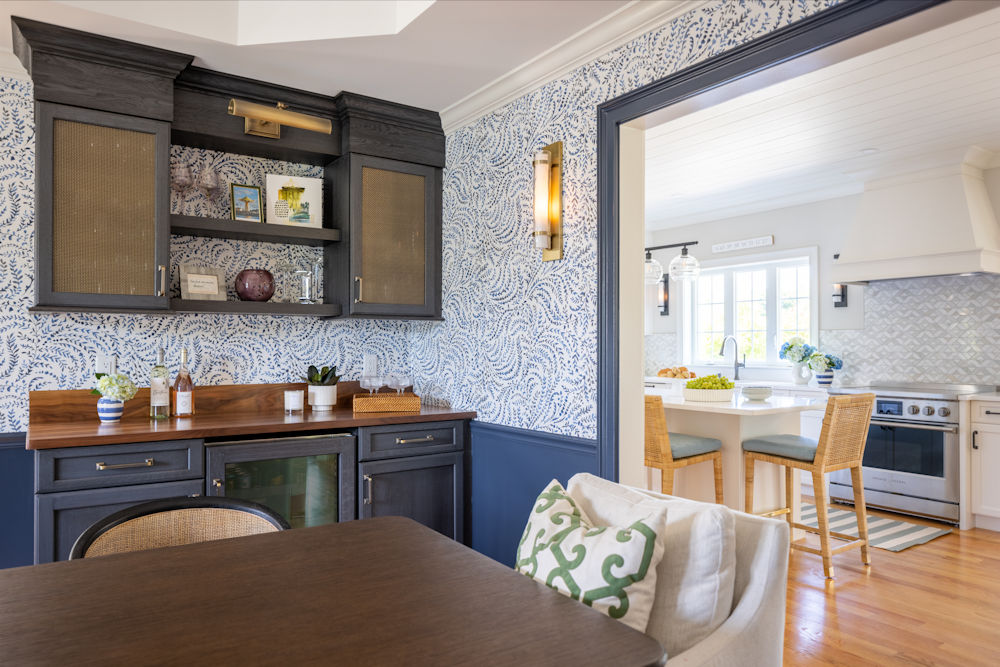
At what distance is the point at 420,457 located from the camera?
3.24m

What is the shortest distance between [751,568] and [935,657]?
187 centimetres

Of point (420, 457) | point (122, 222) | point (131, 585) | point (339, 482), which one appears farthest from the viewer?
point (420, 457)

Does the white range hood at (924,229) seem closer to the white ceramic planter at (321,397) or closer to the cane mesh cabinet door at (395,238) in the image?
the cane mesh cabinet door at (395,238)

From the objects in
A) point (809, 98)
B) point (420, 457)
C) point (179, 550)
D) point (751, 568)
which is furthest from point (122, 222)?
point (809, 98)

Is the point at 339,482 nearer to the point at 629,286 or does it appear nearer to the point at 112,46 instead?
the point at 629,286

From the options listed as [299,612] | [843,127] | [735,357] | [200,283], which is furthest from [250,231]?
[735,357]

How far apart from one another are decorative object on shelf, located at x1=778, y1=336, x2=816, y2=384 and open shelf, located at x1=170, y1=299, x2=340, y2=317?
405 cm

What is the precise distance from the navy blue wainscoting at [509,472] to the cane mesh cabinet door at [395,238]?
0.79m

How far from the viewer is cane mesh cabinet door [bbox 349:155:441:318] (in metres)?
3.34

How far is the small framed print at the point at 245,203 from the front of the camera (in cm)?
329

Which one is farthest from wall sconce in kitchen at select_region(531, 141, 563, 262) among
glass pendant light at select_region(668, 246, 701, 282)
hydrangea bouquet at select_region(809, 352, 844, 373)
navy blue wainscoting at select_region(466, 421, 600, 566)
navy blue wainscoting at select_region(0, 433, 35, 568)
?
hydrangea bouquet at select_region(809, 352, 844, 373)

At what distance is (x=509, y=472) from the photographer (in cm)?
309

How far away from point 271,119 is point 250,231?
0.54 meters

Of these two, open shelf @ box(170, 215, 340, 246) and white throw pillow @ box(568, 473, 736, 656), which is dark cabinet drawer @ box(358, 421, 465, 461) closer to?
open shelf @ box(170, 215, 340, 246)
